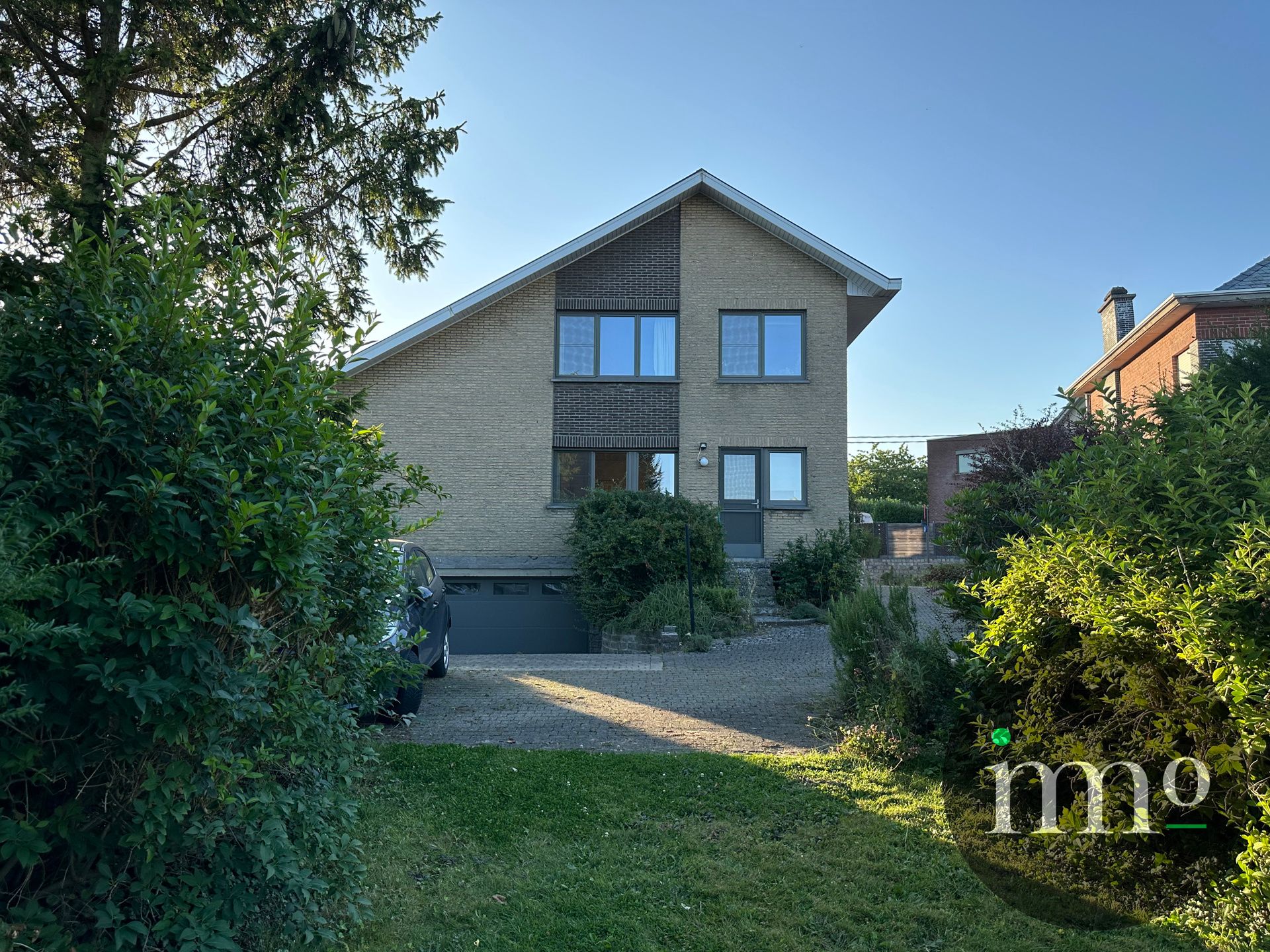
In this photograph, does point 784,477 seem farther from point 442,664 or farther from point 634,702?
point 634,702

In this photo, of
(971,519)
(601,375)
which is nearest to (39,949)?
(971,519)

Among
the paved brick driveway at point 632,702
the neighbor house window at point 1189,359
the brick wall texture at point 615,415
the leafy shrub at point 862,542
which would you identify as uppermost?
the neighbor house window at point 1189,359

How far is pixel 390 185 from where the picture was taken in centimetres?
1191

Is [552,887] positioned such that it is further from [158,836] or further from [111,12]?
[111,12]

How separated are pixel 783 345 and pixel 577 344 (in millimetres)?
4577

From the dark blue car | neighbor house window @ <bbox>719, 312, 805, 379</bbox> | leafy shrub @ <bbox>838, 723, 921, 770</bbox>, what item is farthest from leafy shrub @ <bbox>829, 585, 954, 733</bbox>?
neighbor house window @ <bbox>719, 312, 805, 379</bbox>

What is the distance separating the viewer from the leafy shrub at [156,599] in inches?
109

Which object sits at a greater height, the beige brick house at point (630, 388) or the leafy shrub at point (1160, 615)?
the beige brick house at point (630, 388)

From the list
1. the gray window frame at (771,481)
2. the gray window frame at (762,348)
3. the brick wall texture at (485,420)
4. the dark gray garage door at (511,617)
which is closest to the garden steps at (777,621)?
the gray window frame at (771,481)

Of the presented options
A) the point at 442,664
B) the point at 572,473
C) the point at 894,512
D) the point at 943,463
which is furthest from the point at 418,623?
the point at 943,463

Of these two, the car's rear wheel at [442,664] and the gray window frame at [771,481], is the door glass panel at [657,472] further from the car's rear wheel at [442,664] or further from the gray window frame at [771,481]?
the car's rear wheel at [442,664]

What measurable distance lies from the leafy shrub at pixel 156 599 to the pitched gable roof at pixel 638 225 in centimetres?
1611

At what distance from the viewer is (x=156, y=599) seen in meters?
2.91

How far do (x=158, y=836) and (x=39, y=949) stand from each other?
0.49 m
